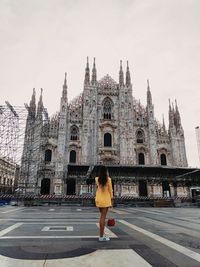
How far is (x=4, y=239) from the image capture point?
4.07 meters

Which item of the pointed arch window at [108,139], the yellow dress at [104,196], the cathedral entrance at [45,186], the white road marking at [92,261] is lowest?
the white road marking at [92,261]

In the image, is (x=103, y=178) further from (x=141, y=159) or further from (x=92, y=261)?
(x=141, y=159)

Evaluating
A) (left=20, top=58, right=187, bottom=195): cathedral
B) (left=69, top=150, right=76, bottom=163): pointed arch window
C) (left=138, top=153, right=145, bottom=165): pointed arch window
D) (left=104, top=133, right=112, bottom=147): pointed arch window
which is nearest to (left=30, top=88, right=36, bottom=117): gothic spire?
(left=20, top=58, right=187, bottom=195): cathedral

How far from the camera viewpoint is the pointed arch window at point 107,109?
1394 inches

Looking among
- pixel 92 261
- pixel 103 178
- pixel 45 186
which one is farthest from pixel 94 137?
pixel 92 261

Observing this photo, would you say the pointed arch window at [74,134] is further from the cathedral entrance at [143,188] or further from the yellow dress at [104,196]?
the yellow dress at [104,196]

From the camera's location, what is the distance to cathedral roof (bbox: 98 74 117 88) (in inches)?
1452

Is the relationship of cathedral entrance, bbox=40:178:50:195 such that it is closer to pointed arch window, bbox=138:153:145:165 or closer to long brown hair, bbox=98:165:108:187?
pointed arch window, bbox=138:153:145:165

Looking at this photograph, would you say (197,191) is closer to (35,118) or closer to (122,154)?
(122,154)

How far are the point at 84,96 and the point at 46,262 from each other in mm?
32521

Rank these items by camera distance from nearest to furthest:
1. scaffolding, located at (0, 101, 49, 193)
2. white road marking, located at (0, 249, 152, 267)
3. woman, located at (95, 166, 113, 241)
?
white road marking, located at (0, 249, 152, 267) → woman, located at (95, 166, 113, 241) → scaffolding, located at (0, 101, 49, 193)

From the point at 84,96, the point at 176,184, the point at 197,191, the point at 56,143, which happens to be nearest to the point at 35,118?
the point at 56,143

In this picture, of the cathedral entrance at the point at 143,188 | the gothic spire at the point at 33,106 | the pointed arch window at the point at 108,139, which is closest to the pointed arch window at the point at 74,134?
the pointed arch window at the point at 108,139

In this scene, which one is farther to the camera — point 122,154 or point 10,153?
point 122,154
